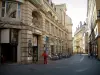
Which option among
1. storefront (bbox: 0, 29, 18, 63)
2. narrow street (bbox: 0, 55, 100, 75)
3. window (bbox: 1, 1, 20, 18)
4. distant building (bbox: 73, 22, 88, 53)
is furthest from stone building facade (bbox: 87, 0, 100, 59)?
distant building (bbox: 73, 22, 88, 53)

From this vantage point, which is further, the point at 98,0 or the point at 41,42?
the point at 98,0

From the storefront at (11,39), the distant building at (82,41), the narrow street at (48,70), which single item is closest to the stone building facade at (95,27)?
the narrow street at (48,70)

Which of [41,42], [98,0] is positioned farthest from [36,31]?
[98,0]

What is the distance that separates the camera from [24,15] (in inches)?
840

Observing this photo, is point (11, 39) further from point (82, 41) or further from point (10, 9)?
point (82, 41)

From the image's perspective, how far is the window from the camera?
20.4 metres

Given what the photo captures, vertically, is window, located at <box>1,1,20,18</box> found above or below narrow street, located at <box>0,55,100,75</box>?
above

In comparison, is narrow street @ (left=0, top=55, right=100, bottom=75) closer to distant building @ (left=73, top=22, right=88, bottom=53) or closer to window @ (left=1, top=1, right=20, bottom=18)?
window @ (left=1, top=1, right=20, bottom=18)

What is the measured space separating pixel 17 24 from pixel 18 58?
4397 millimetres

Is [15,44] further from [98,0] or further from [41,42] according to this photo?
[98,0]

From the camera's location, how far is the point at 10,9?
20.4 m

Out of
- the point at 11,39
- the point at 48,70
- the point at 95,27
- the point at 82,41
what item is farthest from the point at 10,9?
the point at 82,41

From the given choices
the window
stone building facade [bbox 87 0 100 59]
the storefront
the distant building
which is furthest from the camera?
the distant building

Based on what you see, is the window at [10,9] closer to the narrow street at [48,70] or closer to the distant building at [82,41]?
the narrow street at [48,70]
